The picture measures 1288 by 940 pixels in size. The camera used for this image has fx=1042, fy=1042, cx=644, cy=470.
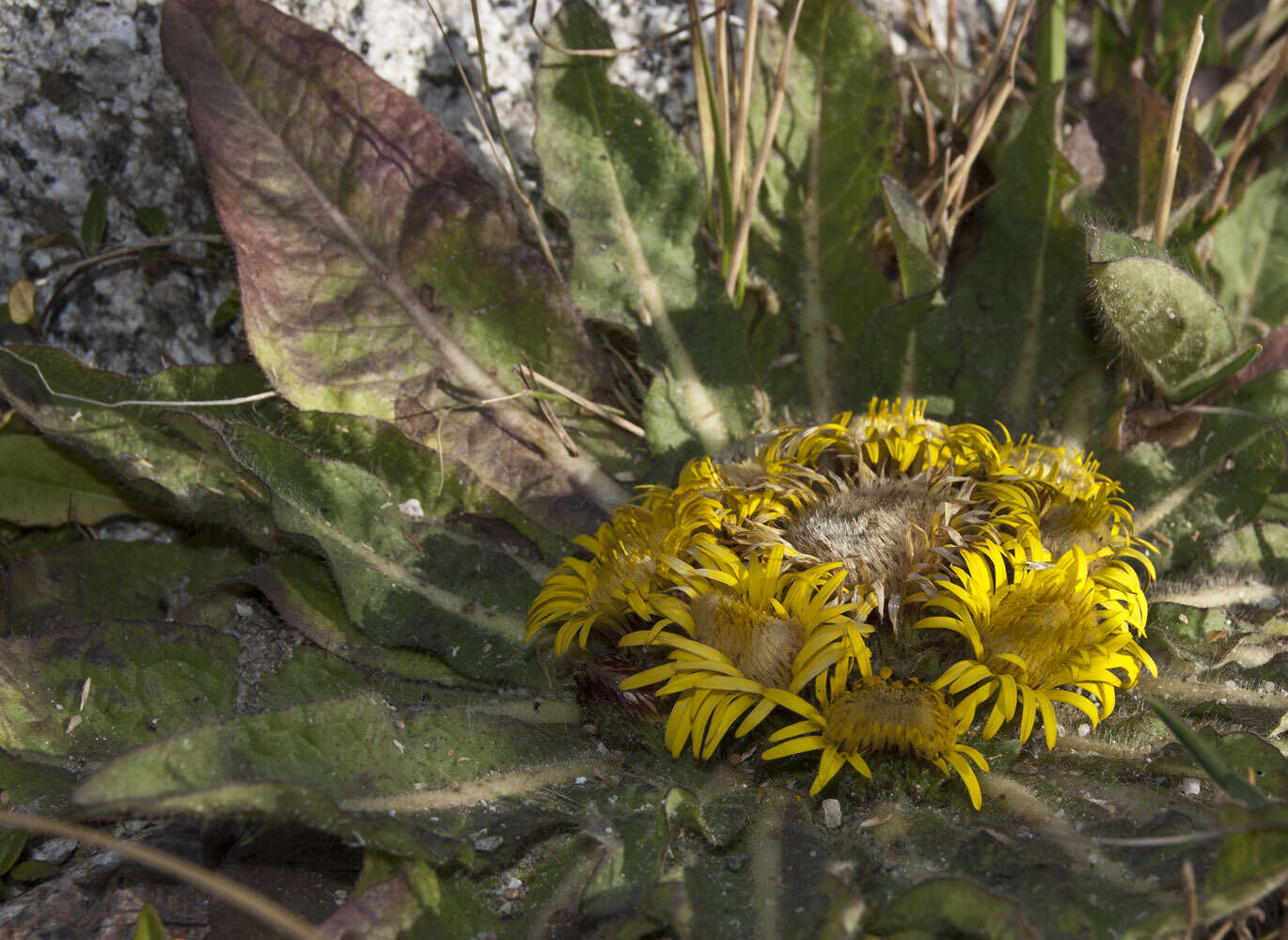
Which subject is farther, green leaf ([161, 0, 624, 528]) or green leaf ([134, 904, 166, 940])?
green leaf ([161, 0, 624, 528])

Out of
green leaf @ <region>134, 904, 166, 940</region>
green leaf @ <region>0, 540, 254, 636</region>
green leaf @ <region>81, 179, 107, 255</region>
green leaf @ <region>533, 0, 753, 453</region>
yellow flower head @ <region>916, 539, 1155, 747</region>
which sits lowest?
green leaf @ <region>134, 904, 166, 940</region>

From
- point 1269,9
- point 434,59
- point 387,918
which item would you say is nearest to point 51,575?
point 387,918

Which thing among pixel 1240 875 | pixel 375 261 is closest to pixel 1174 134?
pixel 1240 875

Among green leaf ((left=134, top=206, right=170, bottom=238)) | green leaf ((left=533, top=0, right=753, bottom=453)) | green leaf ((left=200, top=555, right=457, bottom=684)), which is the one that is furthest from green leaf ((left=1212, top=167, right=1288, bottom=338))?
green leaf ((left=134, top=206, right=170, bottom=238))

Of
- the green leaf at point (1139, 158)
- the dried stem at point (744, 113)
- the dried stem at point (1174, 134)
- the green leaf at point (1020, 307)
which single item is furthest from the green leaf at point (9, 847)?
the green leaf at point (1139, 158)

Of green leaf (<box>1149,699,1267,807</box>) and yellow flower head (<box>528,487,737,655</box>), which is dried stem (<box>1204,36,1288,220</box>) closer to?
yellow flower head (<box>528,487,737,655</box>)
